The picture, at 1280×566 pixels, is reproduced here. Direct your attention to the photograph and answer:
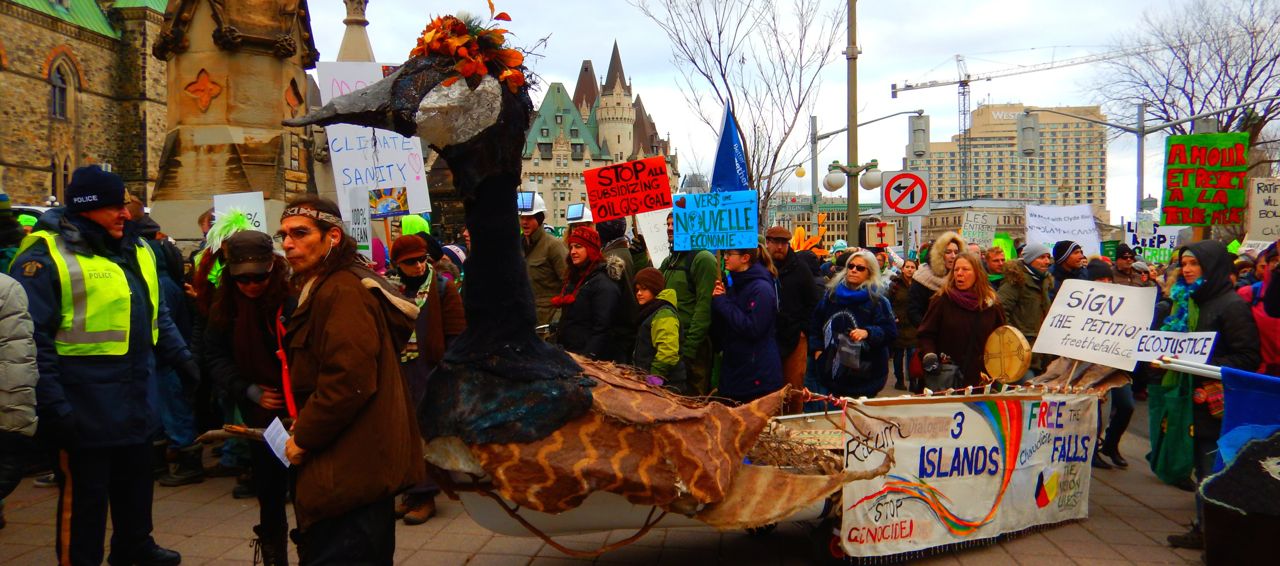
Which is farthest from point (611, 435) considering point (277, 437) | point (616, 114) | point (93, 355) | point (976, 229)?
point (616, 114)

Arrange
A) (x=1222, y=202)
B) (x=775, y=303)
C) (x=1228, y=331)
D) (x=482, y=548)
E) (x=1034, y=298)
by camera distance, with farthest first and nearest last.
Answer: (x=1222, y=202)
(x=1034, y=298)
(x=775, y=303)
(x=1228, y=331)
(x=482, y=548)

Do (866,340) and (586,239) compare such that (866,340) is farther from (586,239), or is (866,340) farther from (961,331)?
(586,239)

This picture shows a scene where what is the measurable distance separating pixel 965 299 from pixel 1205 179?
4.63 meters

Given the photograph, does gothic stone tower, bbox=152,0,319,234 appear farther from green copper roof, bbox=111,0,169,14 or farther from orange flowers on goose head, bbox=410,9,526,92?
green copper roof, bbox=111,0,169,14

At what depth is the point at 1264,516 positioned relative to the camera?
3588mm

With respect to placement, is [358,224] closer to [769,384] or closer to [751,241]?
[751,241]

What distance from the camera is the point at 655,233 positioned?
8953mm

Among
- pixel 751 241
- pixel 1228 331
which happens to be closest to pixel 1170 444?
pixel 1228 331

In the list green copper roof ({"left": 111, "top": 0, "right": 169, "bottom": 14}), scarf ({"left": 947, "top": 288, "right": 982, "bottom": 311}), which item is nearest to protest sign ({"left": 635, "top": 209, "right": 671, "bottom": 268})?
scarf ({"left": 947, "top": 288, "right": 982, "bottom": 311})

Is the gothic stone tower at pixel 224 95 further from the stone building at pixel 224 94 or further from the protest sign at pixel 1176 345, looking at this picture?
the protest sign at pixel 1176 345

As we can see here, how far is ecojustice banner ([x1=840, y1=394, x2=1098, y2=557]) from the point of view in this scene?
4.45 m

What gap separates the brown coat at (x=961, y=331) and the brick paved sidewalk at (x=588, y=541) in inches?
50.4

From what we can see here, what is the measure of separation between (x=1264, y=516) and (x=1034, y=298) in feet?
14.8

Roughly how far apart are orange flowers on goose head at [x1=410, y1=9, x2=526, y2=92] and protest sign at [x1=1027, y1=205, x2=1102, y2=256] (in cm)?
1076
